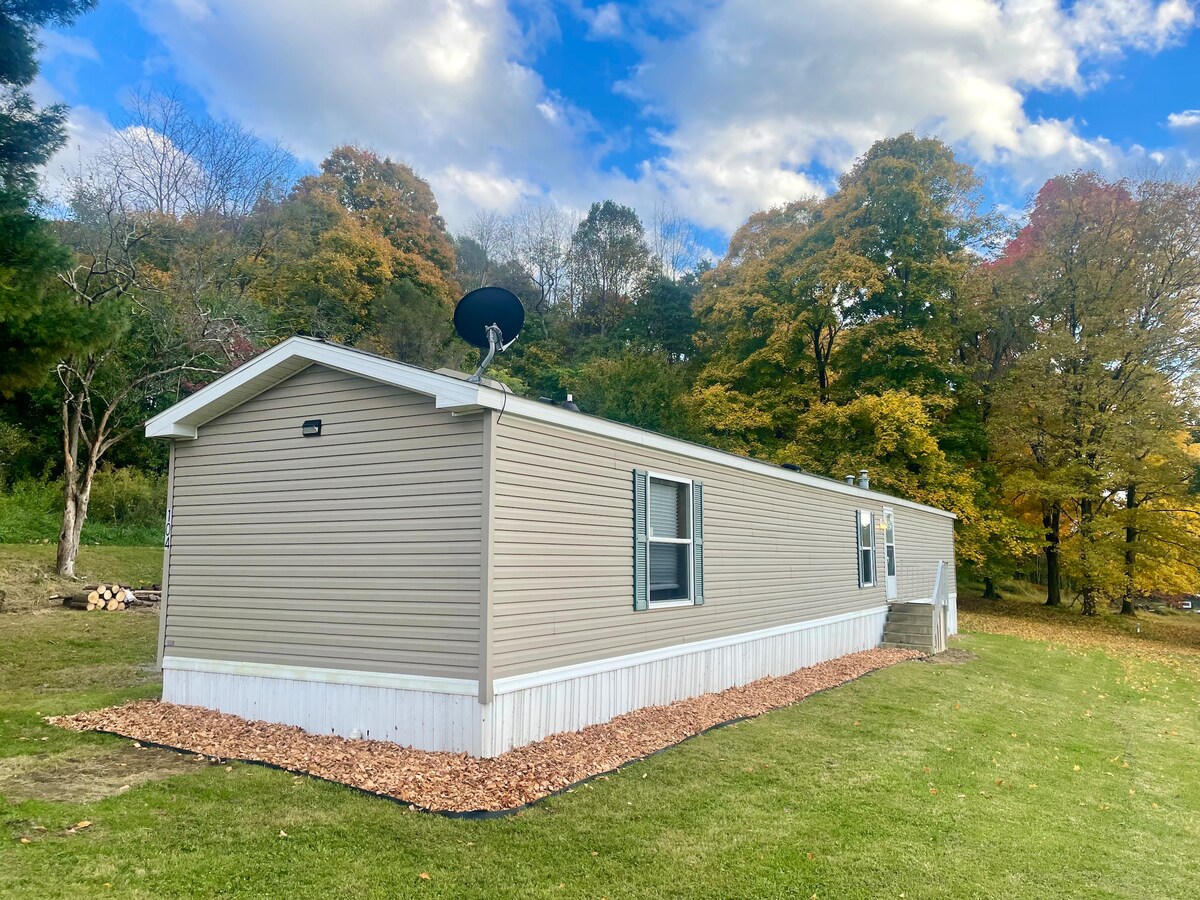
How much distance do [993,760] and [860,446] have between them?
1488 centimetres

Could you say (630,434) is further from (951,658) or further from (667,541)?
(951,658)

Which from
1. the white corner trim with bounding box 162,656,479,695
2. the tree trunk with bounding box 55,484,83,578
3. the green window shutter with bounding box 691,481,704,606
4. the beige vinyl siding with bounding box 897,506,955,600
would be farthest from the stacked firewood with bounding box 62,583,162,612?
the beige vinyl siding with bounding box 897,506,955,600

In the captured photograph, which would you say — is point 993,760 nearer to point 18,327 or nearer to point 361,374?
point 361,374

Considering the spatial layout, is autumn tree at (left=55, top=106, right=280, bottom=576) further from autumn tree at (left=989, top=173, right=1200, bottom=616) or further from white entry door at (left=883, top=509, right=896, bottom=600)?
autumn tree at (left=989, top=173, right=1200, bottom=616)

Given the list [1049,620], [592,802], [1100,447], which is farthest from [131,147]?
[1049,620]

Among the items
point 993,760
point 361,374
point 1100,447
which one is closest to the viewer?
point 361,374

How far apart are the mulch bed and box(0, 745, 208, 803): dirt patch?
238 mm

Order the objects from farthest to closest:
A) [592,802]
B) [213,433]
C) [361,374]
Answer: [213,433] < [361,374] < [592,802]

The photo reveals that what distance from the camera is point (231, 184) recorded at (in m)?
20.0

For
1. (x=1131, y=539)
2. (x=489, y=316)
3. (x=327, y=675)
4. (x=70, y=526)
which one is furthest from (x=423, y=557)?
(x=1131, y=539)

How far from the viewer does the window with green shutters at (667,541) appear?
21.4 feet

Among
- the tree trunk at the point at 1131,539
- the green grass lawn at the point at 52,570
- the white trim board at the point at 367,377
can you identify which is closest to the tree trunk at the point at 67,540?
the green grass lawn at the point at 52,570

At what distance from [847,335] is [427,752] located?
64.2 ft

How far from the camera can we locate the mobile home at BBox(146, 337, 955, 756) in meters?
5.04
